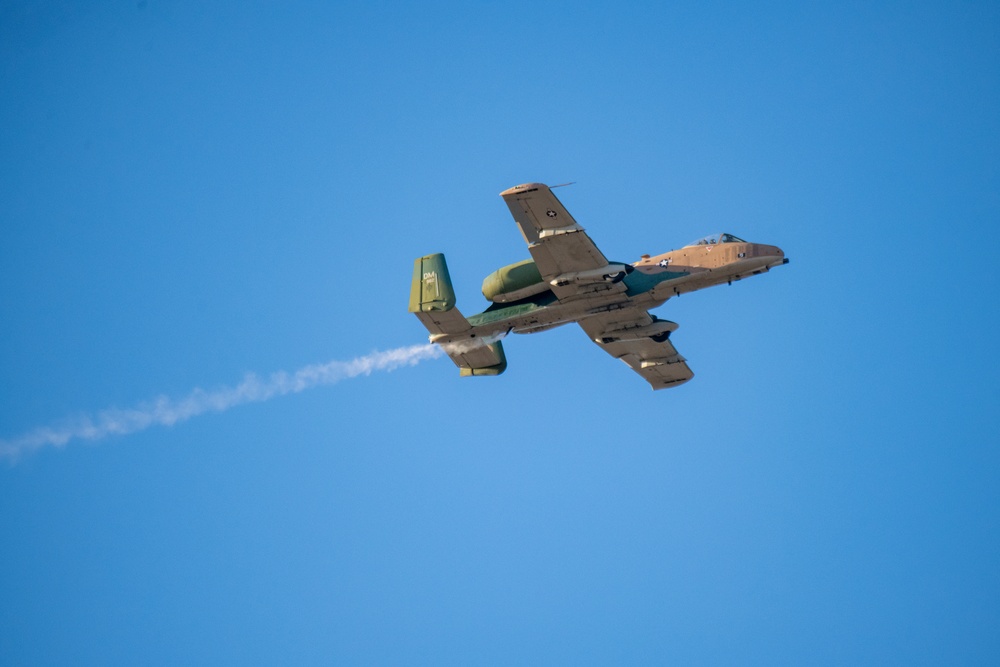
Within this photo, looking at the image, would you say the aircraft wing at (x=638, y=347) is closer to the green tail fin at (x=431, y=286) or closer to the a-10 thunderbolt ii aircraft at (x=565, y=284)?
the a-10 thunderbolt ii aircraft at (x=565, y=284)

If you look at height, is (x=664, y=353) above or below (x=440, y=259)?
below

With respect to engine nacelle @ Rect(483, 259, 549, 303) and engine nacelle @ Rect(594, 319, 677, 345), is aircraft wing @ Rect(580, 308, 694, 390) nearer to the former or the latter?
engine nacelle @ Rect(594, 319, 677, 345)

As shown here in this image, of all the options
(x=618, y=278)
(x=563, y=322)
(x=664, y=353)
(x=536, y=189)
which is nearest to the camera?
(x=536, y=189)

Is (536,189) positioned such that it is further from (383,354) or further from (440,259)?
(383,354)

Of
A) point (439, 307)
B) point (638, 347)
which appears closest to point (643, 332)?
point (638, 347)

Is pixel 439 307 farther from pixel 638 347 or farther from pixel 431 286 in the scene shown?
pixel 638 347

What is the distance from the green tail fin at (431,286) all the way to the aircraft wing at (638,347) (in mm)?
6143

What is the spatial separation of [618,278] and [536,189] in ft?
18.0

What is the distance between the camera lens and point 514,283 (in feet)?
168

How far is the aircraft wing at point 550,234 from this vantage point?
46938 mm

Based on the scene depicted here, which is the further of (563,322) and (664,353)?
(664,353)

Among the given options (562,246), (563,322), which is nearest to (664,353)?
(563,322)

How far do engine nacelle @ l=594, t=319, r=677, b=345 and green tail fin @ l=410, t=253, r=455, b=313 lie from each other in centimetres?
751

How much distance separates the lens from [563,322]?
53.1 metres
